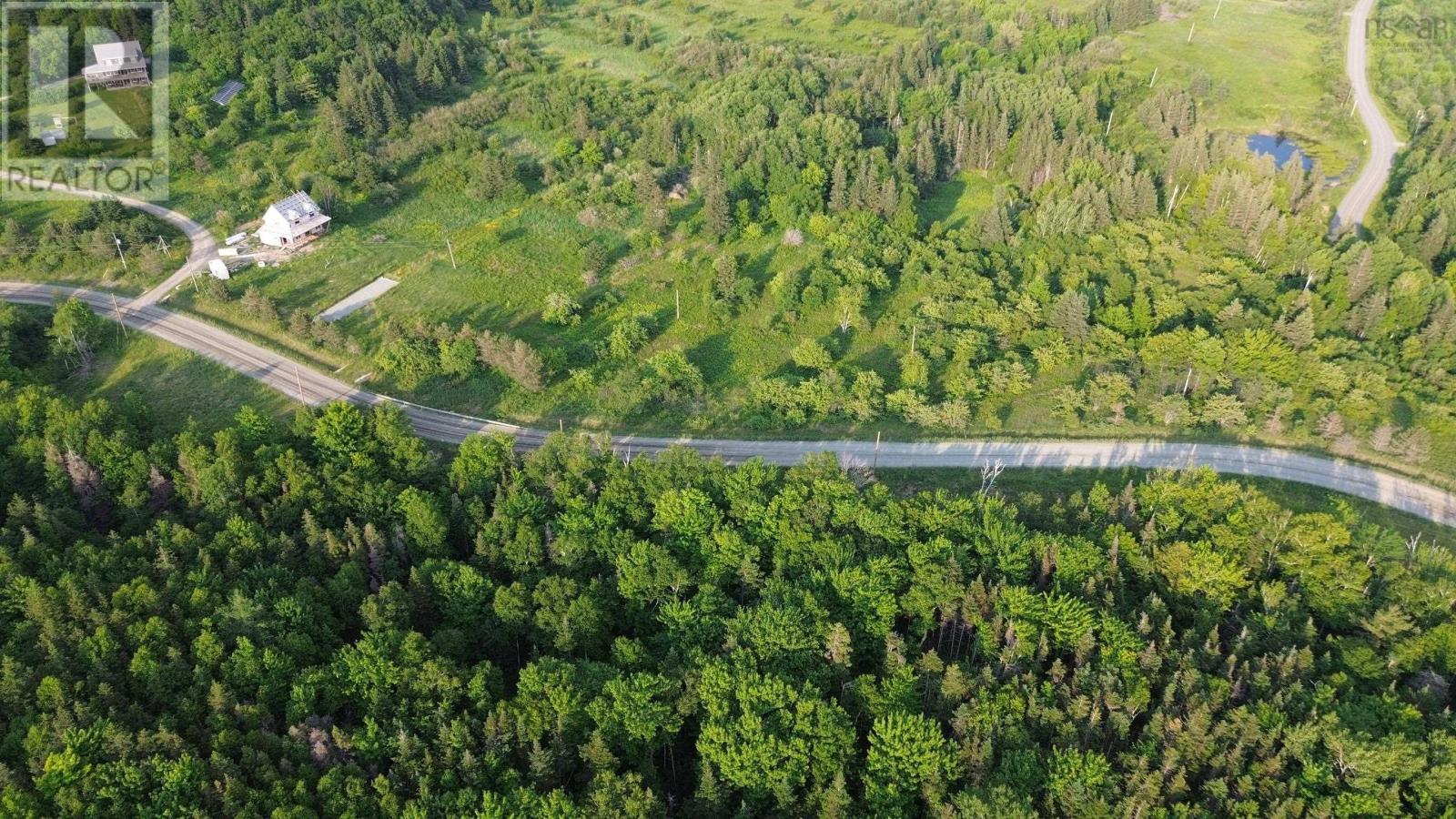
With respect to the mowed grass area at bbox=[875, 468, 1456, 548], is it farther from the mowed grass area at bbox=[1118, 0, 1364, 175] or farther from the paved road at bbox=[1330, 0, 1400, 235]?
the mowed grass area at bbox=[1118, 0, 1364, 175]

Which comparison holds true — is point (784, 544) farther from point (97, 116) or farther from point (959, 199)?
point (97, 116)

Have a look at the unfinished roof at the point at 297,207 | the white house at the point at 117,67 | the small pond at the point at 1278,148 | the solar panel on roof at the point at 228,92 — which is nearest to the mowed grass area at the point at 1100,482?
the unfinished roof at the point at 297,207

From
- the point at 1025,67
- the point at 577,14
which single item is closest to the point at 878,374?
the point at 1025,67

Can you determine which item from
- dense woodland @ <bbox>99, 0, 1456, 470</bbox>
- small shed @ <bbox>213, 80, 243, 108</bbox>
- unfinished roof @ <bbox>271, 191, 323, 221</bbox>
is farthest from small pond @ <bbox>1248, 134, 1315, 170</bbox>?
small shed @ <bbox>213, 80, 243, 108</bbox>

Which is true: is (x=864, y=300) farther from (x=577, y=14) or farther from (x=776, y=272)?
(x=577, y=14)
